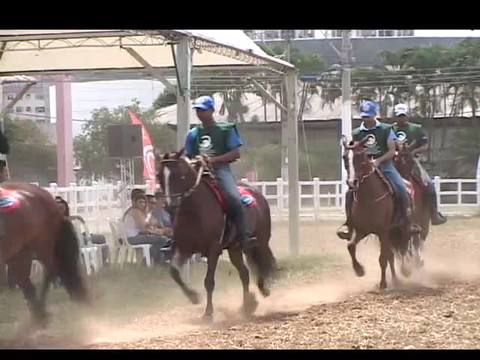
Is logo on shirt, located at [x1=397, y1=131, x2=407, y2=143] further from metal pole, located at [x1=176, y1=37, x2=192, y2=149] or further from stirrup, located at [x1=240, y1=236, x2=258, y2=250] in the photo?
stirrup, located at [x1=240, y1=236, x2=258, y2=250]

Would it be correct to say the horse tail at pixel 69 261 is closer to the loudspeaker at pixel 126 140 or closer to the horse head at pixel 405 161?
the horse head at pixel 405 161

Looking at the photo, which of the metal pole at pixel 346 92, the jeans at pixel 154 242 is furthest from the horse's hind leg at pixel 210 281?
the metal pole at pixel 346 92

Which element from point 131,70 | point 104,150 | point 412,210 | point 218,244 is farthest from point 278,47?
point 218,244

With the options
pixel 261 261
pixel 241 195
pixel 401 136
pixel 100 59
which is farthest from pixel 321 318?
pixel 100 59

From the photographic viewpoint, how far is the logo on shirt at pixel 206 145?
28.2 feet

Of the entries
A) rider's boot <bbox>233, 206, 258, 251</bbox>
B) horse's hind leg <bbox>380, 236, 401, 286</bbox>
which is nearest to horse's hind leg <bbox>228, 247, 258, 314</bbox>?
rider's boot <bbox>233, 206, 258, 251</bbox>

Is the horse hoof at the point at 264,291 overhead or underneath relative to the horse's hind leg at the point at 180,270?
underneath

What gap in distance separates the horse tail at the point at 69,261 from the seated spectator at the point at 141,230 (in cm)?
384

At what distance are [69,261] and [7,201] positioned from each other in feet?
2.97

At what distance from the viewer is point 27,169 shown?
29.2m
